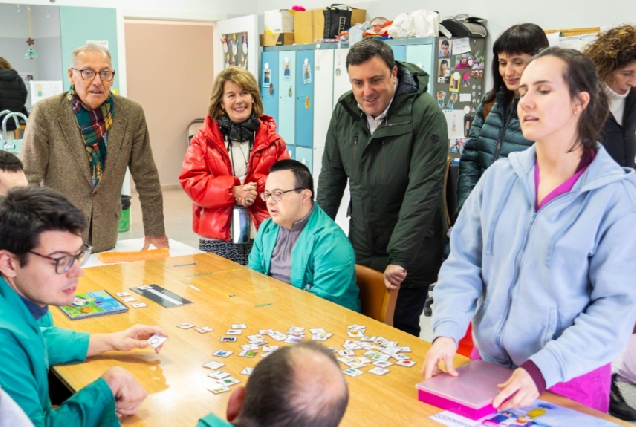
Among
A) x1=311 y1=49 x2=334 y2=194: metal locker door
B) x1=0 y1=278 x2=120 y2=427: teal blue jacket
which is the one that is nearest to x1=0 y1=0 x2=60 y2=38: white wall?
x1=311 y1=49 x2=334 y2=194: metal locker door

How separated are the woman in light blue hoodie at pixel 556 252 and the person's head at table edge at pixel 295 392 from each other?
629 millimetres

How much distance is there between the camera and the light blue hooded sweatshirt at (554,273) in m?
1.59

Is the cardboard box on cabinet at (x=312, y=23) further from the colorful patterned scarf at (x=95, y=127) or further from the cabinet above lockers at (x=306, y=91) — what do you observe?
the colorful patterned scarf at (x=95, y=127)

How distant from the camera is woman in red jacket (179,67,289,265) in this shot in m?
3.42

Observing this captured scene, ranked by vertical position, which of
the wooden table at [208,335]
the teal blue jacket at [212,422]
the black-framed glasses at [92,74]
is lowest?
the wooden table at [208,335]

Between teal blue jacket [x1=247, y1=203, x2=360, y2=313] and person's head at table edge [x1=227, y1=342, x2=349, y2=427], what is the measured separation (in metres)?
1.53

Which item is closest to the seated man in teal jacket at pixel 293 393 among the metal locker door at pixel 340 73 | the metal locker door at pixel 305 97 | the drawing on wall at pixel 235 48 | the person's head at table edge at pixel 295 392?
the person's head at table edge at pixel 295 392

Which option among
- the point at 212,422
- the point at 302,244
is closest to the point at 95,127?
the point at 302,244

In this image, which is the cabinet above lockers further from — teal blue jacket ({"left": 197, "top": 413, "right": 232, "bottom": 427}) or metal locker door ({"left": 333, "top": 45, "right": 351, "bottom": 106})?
teal blue jacket ({"left": 197, "top": 413, "right": 232, "bottom": 427})

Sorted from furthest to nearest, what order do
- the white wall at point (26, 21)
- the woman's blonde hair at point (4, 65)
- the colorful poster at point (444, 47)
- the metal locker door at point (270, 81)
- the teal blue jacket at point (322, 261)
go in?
1. the metal locker door at point (270, 81)
2. the white wall at point (26, 21)
3. the woman's blonde hair at point (4, 65)
4. the colorful poster at point (444, 47)
5. the teal blue jacket at point (322, 261)

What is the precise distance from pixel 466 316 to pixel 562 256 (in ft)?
1.07

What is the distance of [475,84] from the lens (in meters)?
5.52

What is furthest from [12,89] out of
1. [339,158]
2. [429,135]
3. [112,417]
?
[112,417]

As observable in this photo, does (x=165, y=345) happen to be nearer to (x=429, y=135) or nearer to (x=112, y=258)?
(x=112, y=258)
